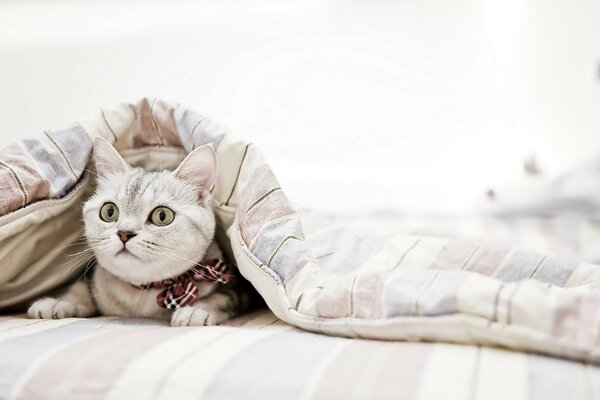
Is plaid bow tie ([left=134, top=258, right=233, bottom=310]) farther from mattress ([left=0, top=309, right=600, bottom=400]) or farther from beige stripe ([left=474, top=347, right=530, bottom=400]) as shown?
beige stripe ([left=474, top=347, right=530, bottom=400])

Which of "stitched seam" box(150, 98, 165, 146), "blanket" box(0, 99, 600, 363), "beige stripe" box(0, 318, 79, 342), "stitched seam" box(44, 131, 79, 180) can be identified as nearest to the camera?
"blanket" box(0, 99, 600, 363)

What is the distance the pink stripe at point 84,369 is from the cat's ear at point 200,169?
0.44 metres

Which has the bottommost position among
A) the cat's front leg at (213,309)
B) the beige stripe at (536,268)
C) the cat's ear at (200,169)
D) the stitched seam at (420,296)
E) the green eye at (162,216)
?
the beige stripe at (536,268)

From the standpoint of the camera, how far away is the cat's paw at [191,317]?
40.9 inches

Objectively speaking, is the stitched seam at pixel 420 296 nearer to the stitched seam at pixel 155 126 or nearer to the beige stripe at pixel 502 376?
the beige stripe at pixel 502 376

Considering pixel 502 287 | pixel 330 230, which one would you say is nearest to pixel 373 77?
pixel 330 230

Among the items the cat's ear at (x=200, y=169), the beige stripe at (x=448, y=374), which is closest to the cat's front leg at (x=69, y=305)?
the cat's ear at (x=200, y=169)

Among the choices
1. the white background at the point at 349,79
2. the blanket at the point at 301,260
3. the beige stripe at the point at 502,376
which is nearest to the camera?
the beige stripe at the point at 502,376

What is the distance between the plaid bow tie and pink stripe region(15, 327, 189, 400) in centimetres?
32

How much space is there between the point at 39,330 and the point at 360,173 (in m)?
1.85

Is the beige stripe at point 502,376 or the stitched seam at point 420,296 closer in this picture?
the beige stripe at point 502,376

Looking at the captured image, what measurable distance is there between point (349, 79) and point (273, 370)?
204 centimetres

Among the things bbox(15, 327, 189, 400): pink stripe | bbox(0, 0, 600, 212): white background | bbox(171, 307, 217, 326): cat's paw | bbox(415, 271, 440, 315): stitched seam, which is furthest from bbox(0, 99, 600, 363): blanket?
bbox(0, 0, 600, 212): white background

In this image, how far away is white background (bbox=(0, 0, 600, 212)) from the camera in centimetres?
247
